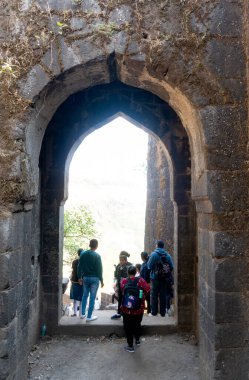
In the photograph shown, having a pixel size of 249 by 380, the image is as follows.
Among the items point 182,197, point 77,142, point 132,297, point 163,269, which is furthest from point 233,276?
point 77,142

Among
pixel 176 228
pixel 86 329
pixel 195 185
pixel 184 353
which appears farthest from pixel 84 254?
pixel 195 185

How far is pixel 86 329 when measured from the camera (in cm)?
565

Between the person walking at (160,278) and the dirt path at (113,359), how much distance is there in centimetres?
69

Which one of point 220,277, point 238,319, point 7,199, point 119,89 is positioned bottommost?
point 238,319

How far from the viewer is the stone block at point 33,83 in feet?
11.1

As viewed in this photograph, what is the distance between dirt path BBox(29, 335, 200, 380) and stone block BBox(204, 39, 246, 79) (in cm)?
354

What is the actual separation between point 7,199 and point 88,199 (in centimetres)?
5066

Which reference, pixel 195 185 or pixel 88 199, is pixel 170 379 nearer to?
pixel 195 185

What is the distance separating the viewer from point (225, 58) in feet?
11.2

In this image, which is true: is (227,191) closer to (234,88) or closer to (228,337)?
(234,88)

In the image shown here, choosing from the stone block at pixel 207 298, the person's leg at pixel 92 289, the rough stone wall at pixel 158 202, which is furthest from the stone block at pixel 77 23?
the rough stone wall at pixel 158 202

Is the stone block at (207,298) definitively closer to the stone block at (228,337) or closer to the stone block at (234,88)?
the stone block at (228,337)

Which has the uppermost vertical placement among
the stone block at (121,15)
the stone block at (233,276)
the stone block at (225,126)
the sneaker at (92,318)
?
the stone block at (121,15)

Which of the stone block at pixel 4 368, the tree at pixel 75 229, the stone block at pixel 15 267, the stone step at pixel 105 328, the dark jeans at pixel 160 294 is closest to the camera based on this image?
the stone block at pixel 4 368
